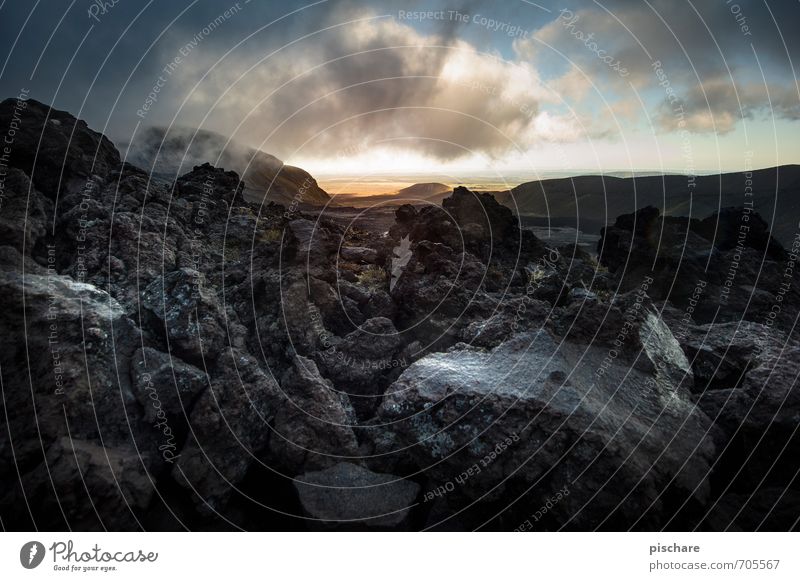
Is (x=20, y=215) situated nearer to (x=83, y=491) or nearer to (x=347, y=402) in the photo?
(x=83, y=491)

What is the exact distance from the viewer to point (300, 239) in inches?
410

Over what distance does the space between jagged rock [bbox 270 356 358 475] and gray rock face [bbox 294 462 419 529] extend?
9.7 inches

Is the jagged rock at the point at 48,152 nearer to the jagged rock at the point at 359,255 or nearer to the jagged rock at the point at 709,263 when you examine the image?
the jagged rock at the point at 359,255

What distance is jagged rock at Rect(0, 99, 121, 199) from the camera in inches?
392

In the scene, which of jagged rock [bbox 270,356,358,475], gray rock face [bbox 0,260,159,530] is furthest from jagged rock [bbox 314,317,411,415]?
gray rock face [bbox 0,260,159,530]

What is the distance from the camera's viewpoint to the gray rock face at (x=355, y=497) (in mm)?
6062

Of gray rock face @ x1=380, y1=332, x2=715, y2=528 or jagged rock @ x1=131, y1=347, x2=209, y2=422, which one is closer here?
gray rock face @ x1=380, y1=332, x2=715, y2=528

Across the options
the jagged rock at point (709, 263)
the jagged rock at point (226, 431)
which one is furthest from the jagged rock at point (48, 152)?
the jagged rock at point (709, 263)

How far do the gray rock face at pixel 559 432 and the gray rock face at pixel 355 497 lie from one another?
2.04 feet

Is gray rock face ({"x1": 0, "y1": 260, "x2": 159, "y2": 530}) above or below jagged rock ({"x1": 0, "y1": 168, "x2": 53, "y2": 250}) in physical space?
below

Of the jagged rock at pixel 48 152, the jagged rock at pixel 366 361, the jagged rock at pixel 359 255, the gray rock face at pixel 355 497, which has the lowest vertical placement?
the gray rock face at pixel 355 497

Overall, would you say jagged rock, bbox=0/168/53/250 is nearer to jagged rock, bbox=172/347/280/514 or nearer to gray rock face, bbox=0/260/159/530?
gray rock face, bbox=0/260/159/530

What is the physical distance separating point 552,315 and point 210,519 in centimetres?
738

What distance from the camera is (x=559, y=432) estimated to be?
6.03m
